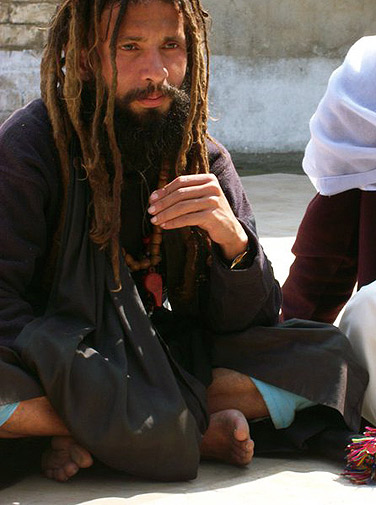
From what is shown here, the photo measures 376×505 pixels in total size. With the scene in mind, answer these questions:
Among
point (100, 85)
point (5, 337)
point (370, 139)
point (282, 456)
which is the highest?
point (100, 85)

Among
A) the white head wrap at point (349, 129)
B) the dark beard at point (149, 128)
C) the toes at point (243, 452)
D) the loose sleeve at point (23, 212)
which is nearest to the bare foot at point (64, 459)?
the loose sleeve at point (23, 212)

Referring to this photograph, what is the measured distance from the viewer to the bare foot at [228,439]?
3.17m

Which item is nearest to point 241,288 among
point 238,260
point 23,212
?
point 238,260

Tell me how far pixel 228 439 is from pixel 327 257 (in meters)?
1.22

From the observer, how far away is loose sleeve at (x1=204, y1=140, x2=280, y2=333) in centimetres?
332

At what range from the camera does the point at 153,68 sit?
3.28 meters

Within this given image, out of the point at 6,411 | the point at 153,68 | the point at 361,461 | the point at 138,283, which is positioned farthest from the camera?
the point at 138,283

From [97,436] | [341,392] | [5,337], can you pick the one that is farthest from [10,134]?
[341,392]

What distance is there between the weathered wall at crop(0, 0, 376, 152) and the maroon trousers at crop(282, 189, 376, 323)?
7313 millimetres

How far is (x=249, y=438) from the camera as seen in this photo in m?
3.19

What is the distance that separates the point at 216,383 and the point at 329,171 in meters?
1.18

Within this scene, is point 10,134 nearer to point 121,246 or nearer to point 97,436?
point 121,246

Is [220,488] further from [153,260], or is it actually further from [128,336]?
[153,260]

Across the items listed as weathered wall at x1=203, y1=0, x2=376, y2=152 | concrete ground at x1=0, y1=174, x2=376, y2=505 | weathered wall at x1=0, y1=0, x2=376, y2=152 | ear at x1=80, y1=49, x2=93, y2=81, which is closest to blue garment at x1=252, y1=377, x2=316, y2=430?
concrete ground at x1=0, y1=174, x2=376, y2=505
